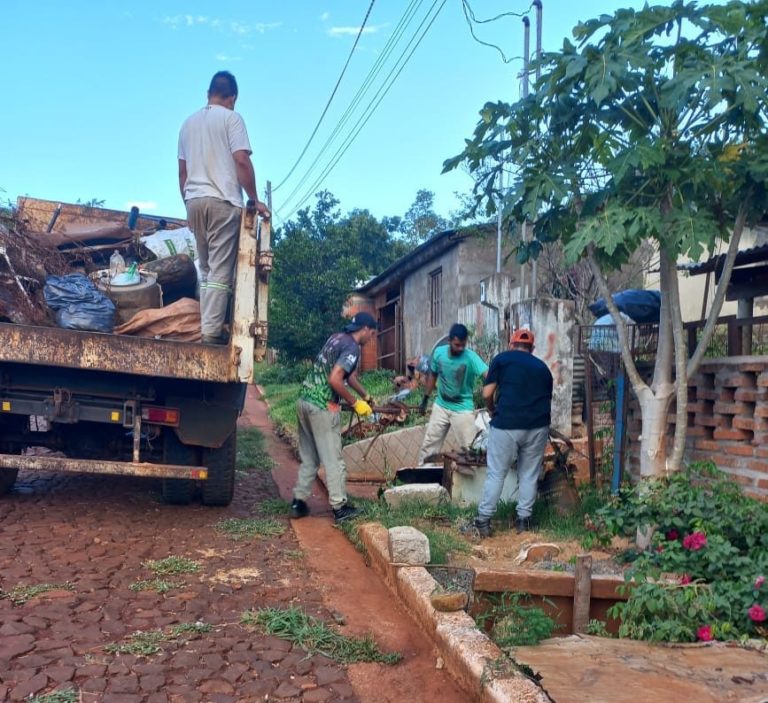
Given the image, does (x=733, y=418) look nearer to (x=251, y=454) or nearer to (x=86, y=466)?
(x=86, y=466)

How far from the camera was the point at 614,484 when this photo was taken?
5.84m

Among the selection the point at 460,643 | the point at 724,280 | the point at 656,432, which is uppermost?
the point at 724,280

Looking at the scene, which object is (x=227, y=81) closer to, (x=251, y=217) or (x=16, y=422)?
(x=251, y=217)

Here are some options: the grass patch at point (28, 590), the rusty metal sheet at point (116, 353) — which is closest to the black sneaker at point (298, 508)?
the rusty metal sheet at point (116, 353)

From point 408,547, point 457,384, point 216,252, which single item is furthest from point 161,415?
point 457,384

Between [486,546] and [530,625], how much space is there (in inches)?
73.4

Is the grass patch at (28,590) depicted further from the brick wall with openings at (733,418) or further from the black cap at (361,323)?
the brick wall with openings at (733,418)

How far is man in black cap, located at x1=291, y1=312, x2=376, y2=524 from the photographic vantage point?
5.95 metres

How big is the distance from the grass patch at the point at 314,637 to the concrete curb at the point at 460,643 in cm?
27

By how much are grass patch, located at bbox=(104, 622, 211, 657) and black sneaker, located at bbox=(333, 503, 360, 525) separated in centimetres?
226

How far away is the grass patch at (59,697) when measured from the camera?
2.87m

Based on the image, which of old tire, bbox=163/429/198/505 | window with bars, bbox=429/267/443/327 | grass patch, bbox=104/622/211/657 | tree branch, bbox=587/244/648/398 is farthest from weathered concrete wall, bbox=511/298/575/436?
window with bars, bbox=429/267/443/327

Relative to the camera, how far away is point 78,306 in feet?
18.4

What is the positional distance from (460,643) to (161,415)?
3198mm
